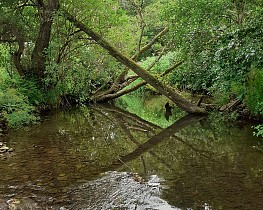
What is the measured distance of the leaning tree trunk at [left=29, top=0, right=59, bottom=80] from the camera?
470 inches

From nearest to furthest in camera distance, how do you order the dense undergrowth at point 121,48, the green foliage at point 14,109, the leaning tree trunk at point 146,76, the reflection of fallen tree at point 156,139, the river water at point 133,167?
the river water at point 133,167 < the reflection of fallen tree at point 156,139 < the dense undergrowth at point 121,48 < the green foliage at point 14,109 < the leaning tree trunk at point 146,76

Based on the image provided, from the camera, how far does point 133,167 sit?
6.51m

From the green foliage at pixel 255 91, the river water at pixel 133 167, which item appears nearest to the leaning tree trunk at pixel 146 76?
the river water at pixel 133 167

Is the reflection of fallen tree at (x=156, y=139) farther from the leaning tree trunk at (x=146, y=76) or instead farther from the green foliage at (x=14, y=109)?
the green foliage at (x=14, y=109)

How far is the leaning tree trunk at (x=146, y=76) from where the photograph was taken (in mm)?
11930

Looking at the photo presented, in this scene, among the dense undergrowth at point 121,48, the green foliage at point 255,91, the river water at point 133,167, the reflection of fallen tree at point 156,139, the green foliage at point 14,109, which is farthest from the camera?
the green foliage at point 14,109

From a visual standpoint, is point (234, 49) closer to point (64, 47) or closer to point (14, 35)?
point (64, 47)

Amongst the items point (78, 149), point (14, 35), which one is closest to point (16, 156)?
point (78, 149)

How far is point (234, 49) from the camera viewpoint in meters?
9.18

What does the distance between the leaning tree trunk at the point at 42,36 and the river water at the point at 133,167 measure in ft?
9.15

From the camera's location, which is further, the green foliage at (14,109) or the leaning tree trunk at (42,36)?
the leaning tree trunk at (42,36)

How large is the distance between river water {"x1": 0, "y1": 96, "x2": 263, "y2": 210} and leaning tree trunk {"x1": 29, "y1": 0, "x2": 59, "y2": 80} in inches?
110

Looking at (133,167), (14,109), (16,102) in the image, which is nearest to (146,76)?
(16,102)

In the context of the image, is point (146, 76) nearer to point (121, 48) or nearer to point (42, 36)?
point (121, 48)
